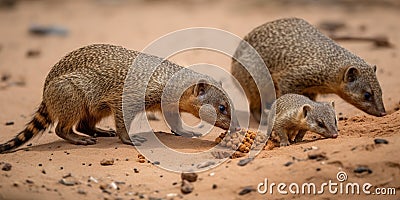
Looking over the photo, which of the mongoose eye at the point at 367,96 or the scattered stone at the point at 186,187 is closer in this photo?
the scattered stone at the point at 186,187

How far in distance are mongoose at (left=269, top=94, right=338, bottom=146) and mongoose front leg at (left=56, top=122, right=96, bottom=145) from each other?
2.03 metres

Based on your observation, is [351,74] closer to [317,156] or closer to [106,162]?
[317,156]

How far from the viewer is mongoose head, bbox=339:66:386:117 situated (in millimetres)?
7039

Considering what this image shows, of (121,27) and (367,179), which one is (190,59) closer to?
(121,27)

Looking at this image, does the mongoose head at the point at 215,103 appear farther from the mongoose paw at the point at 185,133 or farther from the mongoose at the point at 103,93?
the mongoose paw at the point at 185,133

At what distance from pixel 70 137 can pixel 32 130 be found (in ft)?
1.36

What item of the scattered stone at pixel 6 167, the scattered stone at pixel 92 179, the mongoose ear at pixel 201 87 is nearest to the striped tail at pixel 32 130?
the scattered stone at pixel 6 167

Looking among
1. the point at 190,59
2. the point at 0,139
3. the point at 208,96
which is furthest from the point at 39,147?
the point at 190,59

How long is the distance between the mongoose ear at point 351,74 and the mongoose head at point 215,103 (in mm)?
1590

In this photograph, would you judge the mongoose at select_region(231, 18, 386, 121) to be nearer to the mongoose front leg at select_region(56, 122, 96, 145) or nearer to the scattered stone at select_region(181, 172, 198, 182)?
the mongoose front leg at select_region(56, 122, 96, 145)

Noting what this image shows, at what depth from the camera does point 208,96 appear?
6496 mm

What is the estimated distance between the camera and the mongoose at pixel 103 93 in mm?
6508

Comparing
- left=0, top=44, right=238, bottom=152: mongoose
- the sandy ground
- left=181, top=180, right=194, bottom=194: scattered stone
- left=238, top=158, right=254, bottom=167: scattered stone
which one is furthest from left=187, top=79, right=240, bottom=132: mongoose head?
left=181, top=180, right=194, bottom=194: scattered stone

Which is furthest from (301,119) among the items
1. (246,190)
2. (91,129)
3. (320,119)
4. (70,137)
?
(70,137)
